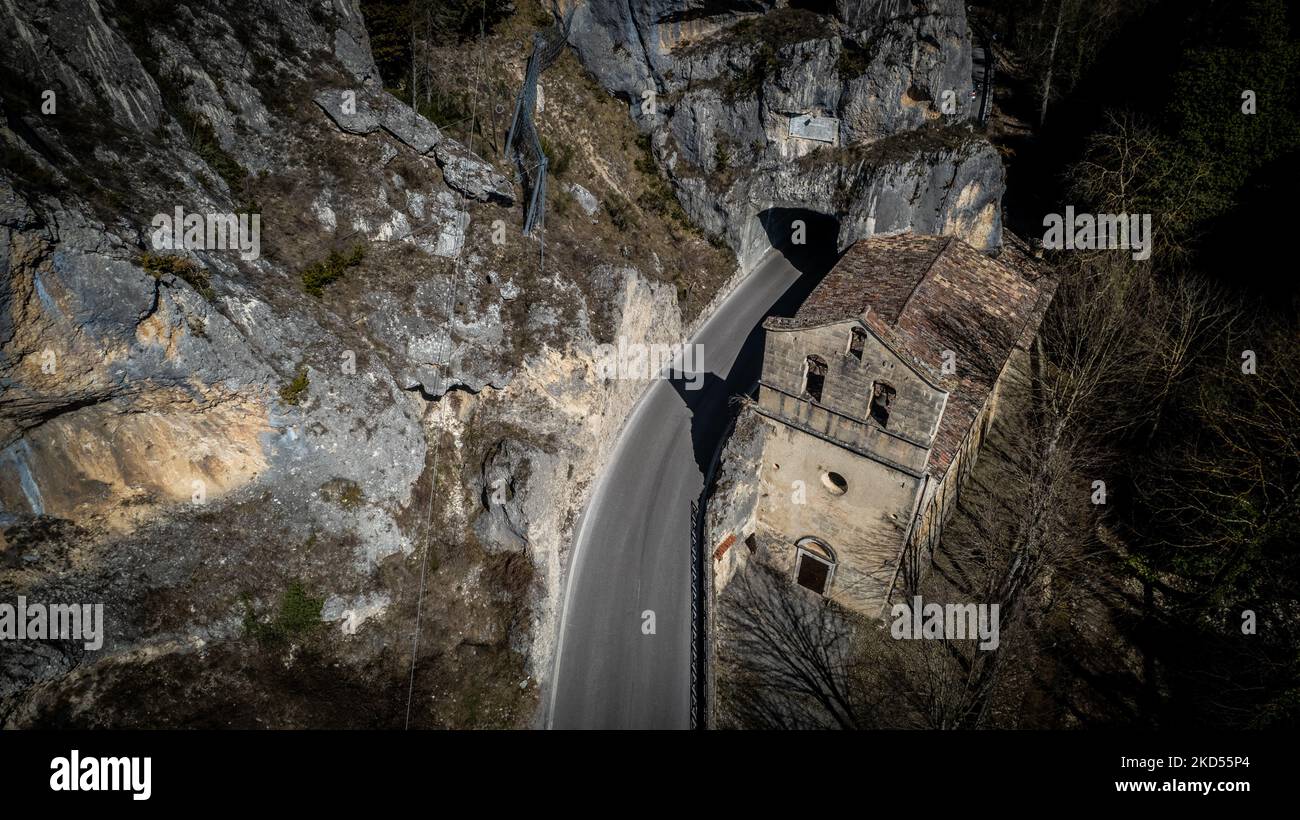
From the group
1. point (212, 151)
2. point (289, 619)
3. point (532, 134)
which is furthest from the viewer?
point (532, 134)

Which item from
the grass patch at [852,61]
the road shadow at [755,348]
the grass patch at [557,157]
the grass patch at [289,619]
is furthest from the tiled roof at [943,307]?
the grass patch at [289,619]

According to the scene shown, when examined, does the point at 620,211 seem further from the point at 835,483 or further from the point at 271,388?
the point at 271,388

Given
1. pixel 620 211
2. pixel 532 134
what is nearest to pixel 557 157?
pixel 532 134

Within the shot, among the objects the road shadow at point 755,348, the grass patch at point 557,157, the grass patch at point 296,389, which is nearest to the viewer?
the grass patch at point 296,389

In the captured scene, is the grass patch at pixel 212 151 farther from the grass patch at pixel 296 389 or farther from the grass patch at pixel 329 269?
the grass patch at pixel 296 389

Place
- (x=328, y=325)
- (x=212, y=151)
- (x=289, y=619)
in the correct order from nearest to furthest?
1. (x=289, y=619)
2. (x=328, y=325)
3. (x=212, y=151)

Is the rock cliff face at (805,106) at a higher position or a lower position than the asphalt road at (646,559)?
higher
